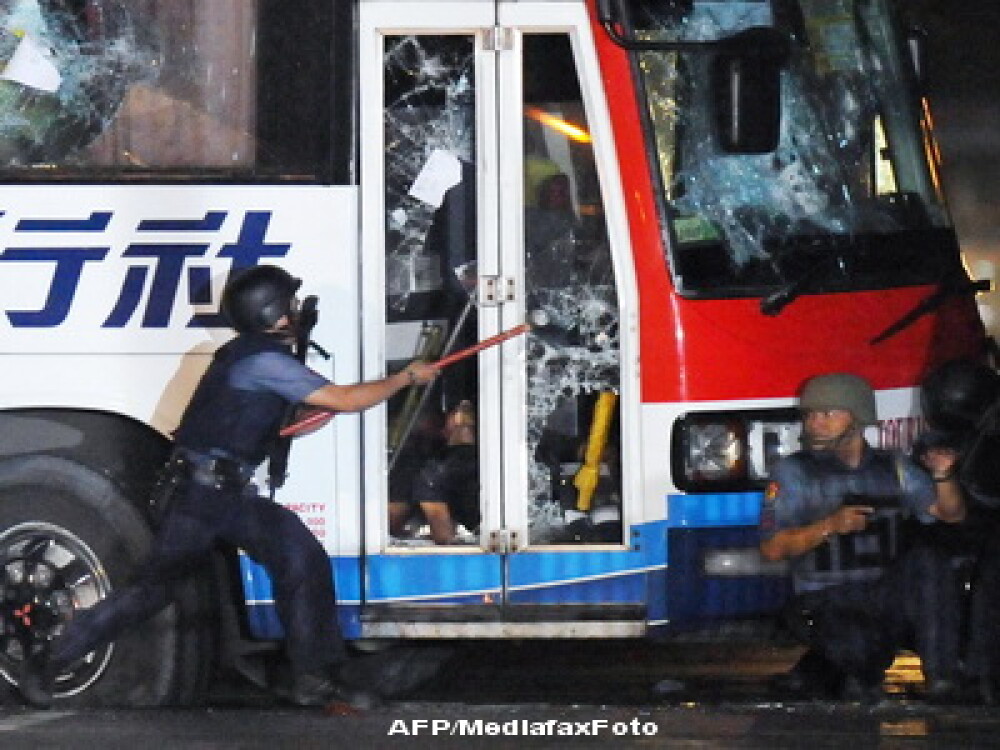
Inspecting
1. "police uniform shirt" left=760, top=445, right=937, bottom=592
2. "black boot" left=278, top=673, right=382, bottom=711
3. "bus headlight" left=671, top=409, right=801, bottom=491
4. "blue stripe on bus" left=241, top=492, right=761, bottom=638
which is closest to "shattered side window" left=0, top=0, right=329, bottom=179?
"blue stripe on bus" left=241, top=492, right=761, bottom=638

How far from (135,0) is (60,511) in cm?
176

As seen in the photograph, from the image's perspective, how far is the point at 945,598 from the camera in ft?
26.7

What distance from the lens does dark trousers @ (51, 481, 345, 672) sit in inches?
311

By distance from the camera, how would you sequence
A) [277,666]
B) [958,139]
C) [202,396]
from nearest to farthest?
[202,396] < [277,666] < [958,139]

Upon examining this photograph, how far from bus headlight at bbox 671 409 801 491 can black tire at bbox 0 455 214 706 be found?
1721 millimetres

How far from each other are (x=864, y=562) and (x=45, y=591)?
2795mm

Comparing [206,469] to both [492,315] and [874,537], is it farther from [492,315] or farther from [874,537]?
[874,537]

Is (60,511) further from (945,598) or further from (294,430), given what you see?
(945,598)

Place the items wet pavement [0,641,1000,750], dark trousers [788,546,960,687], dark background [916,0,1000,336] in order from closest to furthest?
1. wet pavement [0,641,1000,750]
2. dark trousers [788,546,960,687]
3. dark background [916,0,1000,336]

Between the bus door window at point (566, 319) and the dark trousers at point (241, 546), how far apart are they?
2.54 ft


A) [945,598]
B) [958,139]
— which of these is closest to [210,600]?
[945,598]

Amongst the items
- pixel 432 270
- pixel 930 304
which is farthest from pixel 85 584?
pixel 930 304

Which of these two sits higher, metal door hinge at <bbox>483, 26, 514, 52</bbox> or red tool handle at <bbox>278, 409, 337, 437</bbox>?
metal door hinge at <bbox>483, 26, 514, 52</bbox>

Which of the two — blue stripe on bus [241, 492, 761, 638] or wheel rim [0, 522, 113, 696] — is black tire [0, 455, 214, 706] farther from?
blue stripe on bus [241, 492, 761, 638]
